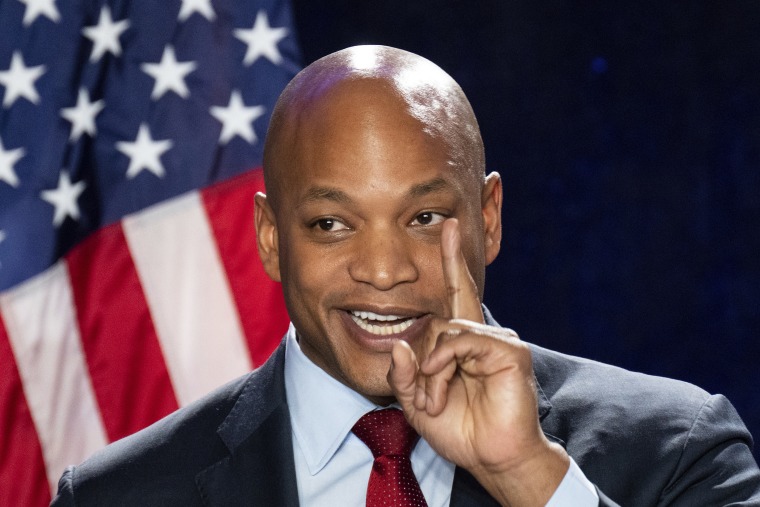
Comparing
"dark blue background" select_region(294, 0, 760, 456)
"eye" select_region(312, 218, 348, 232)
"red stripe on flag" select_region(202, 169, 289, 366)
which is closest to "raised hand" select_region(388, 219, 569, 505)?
"eye" select_region(312, 218, 348, 232)

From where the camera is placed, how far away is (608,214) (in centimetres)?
341

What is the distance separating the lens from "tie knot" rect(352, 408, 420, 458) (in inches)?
77.1

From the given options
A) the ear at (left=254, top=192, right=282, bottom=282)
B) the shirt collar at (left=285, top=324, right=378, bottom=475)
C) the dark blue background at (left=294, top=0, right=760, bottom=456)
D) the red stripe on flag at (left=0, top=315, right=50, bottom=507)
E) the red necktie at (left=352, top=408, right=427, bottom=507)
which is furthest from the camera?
the dark blue background at (left=294, top=0, right=760, bottom=456)

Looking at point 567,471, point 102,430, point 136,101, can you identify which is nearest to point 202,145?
point 136,101

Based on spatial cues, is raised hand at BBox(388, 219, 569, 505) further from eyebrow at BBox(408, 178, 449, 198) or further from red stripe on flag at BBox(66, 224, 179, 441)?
red stripe on flag at BBox(66, 224, 179, 441)

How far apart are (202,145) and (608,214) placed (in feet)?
3.79

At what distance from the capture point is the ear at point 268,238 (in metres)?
2.12

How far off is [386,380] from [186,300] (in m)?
1.13

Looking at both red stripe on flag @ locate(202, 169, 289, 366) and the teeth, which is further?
red stripe on flag @ locate(202, 169, 289, 366)

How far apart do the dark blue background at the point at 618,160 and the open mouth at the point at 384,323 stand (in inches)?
64.0

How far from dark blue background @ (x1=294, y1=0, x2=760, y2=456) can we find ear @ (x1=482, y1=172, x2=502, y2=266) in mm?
1369

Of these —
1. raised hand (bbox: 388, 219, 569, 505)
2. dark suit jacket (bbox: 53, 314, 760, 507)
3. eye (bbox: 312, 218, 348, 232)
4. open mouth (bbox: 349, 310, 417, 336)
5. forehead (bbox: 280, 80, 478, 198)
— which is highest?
forehead (bbox: 280, 80, 478, 198)

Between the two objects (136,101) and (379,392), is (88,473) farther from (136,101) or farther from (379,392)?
(136,101)

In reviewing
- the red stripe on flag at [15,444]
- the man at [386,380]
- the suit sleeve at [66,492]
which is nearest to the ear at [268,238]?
the man at [386,380]
